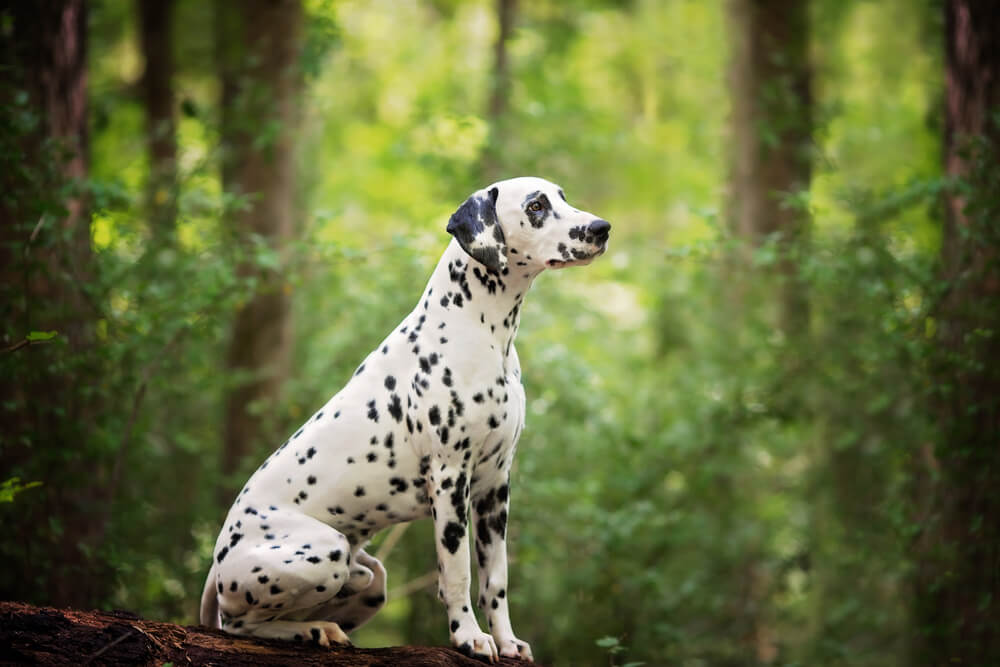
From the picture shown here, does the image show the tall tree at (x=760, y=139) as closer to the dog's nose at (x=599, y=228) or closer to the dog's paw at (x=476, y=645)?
the dog's nose at (x=599, y=228)

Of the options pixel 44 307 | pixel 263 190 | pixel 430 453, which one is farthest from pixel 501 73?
pixel 430 453

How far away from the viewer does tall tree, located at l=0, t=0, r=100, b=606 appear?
219 inches

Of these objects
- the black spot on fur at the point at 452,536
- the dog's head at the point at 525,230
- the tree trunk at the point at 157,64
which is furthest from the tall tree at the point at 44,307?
the tree trunk at the point at 157,64

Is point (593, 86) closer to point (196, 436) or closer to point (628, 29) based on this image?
point (628, 29)

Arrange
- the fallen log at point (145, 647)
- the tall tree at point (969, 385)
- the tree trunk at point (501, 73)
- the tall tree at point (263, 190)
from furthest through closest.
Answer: the tree trunk at point (501, 73) < the tall tree at point (263, 190) < the tall tree at point (969, 385) < the fallen log at point (145, 647)

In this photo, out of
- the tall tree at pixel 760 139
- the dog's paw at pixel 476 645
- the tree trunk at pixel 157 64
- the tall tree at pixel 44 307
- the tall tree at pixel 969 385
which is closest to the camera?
the dog's paw at pixel 476 645

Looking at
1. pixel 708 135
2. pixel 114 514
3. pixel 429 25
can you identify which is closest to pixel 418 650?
pixel 114 514

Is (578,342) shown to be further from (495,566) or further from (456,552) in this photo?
(456,552)

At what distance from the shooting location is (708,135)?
51.9ft

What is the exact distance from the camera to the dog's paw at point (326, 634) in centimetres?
415

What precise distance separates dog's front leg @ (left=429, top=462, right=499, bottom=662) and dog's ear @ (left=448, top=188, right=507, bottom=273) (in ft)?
3.08

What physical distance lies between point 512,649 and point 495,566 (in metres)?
0.38

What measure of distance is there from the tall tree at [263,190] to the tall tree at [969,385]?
19.3 ft

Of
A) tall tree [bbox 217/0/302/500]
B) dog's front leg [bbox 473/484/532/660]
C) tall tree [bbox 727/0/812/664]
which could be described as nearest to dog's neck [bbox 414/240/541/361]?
dog's front leg [bbox 473/484/532/660]
